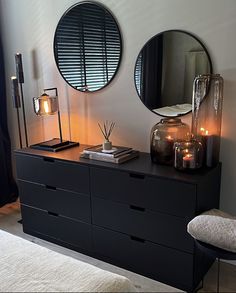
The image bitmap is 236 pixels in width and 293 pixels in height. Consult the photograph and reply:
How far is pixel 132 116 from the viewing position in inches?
94.8

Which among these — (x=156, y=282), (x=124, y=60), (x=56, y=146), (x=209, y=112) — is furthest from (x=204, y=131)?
(x=56, y=146)

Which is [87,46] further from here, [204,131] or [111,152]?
[204,131]

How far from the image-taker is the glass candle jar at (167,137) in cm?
207

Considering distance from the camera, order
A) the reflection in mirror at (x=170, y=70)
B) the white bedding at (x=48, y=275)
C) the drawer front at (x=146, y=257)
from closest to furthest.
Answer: the white bedding at (x=48, y=275) → the drawer front at (x=146, y=257) → the reflection in mirror at (x=170, y=70)

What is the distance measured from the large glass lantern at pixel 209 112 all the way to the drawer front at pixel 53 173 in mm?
788

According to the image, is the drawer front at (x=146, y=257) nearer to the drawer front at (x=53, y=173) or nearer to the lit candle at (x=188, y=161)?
the drawer front at (x=53, y=173)

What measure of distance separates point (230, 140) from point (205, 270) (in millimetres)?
860

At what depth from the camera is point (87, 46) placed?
2.51 meters

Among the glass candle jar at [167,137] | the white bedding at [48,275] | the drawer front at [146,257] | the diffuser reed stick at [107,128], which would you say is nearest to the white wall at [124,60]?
the diffuser reed stick at [107,128]

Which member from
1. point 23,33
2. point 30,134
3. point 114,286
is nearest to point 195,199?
point 114,286

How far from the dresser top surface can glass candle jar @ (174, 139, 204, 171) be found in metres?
0.04

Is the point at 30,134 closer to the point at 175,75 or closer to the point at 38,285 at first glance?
the point at 175,75

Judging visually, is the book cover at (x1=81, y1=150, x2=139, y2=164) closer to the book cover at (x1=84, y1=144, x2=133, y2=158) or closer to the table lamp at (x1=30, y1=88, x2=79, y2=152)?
the book cover at (x1=84, y1=144, x2=133, y2=158)

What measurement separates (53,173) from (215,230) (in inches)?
47.8
